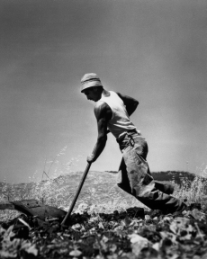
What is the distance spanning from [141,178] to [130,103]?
119 cm

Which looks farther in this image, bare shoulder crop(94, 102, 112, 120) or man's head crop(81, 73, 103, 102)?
man's head crop(81, 73, 103, 102)

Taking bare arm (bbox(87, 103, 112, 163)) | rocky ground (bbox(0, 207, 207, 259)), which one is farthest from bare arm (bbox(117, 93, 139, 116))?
rocky ground (bbox(0, 207, 207, 259))

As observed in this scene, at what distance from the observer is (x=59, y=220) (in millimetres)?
4020

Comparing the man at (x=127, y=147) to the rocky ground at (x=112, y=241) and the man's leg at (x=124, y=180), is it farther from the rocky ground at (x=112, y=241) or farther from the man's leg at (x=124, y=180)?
the rocky ground at (x=112, y=241)

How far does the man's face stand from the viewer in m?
4.18

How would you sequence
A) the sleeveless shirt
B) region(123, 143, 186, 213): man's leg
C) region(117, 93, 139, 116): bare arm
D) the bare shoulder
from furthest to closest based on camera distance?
region(117, 93, 139, 116): bare arm, the sleeveless shirt, the bare shoulder, region(123, 143, 186, 213): man's leg

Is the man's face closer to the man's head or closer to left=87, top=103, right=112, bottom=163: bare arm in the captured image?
the man's head

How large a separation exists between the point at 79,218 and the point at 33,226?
726 mm

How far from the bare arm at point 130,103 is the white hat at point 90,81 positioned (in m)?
0.48

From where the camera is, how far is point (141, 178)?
392 centimetres

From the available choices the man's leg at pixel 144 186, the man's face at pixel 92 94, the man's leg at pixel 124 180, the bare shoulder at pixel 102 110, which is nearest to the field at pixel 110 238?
the man's leg at pixel 144 186

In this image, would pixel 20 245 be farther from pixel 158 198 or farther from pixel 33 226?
pixel 158 198

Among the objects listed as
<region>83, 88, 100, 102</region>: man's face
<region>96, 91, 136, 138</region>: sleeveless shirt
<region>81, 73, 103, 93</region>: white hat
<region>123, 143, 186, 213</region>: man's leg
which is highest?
<region>81, 73, 103, 93</region>: white hat

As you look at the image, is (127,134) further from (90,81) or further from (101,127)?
(90,81)
